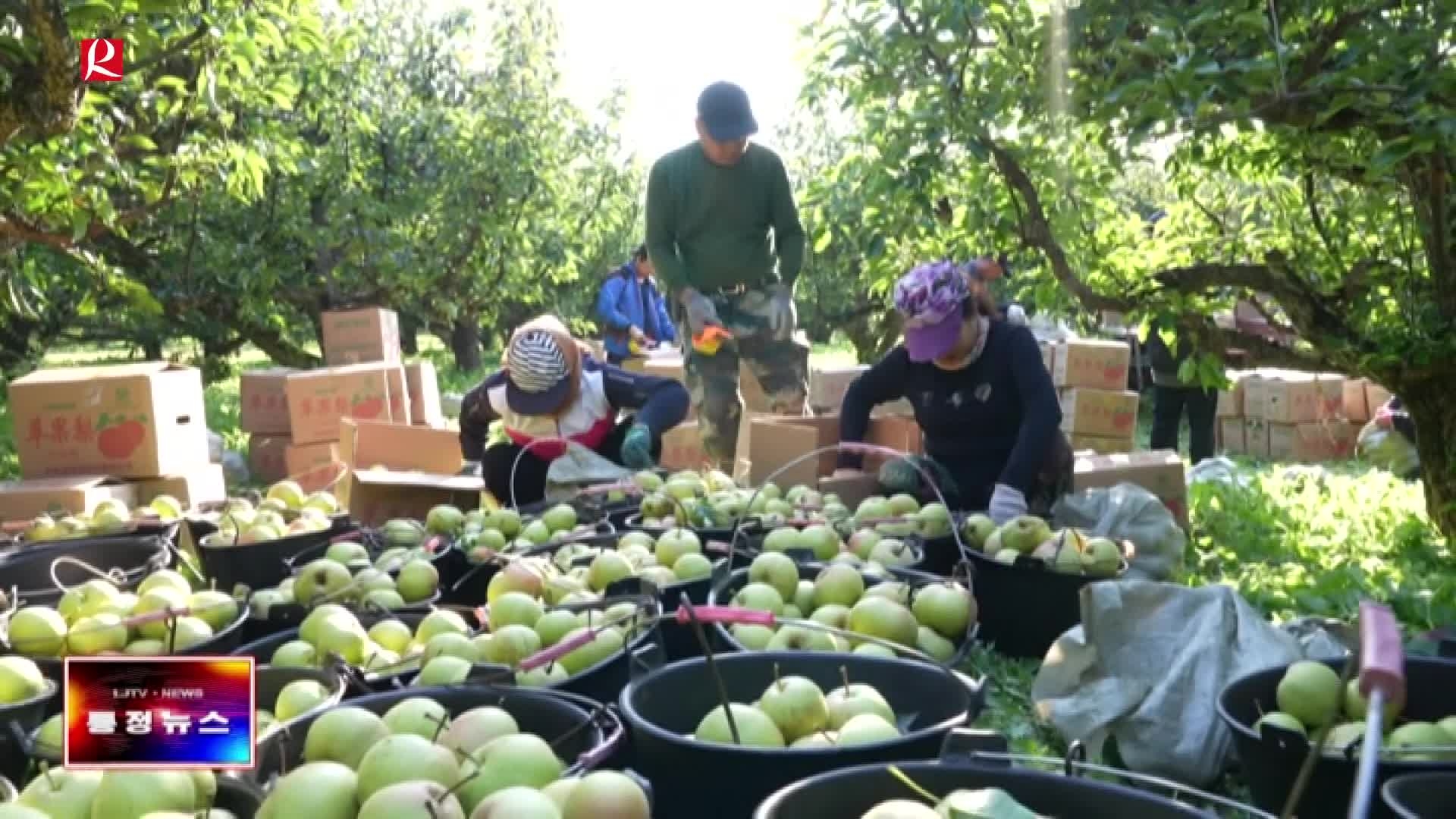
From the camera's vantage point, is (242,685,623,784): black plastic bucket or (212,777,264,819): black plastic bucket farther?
(242,685,623,784): black plastic bucket

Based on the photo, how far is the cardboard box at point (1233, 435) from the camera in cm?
1035

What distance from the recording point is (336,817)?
1510 millimetres

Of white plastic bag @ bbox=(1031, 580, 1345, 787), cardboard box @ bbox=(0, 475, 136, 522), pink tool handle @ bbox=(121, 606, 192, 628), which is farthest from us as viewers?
cardboard box @ bbox=(0, 475, 136, 522)

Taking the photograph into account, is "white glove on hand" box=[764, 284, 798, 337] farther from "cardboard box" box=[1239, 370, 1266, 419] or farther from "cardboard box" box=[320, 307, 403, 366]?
"cardboard box" box=[1239, 370, 1266, 419]

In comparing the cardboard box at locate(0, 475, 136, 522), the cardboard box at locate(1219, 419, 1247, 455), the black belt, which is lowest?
the cardboard box at locate(1219, 419, 1247, 455)

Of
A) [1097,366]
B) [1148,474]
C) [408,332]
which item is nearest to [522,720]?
[1148,474]

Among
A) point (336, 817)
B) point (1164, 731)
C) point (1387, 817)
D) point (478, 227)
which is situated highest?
point (478, 227)

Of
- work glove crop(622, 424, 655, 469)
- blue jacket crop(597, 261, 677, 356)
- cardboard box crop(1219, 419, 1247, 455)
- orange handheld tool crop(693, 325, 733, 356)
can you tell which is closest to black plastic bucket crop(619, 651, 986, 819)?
work glove crop(622, 424, 655, 469)

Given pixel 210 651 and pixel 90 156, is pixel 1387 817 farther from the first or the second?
pixel 90 156

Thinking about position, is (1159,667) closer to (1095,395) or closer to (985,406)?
(985,406)

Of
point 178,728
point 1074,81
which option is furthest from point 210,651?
point 1074,81

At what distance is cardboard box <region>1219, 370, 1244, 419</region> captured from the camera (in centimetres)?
1018

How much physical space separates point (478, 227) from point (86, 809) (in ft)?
39.7

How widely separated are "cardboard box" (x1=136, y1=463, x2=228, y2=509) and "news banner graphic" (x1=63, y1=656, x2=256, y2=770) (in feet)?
14.5
